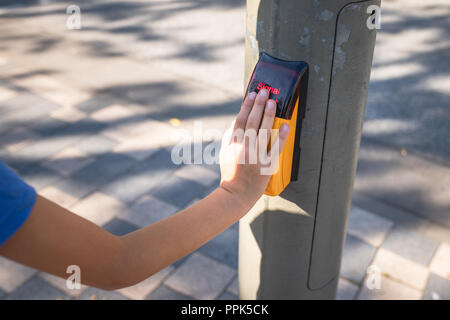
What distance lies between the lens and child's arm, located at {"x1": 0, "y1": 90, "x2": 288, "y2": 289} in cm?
91

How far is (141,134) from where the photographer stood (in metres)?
4.05

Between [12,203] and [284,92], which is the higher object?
[284,92]

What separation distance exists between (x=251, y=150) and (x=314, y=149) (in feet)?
0.66

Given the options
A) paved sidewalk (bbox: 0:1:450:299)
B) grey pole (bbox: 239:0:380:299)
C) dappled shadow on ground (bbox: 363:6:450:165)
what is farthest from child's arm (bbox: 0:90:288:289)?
dappled shadow on ground (bbox: 363:6:450:165)

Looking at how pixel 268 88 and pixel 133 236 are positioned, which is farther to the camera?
pixel 268 88

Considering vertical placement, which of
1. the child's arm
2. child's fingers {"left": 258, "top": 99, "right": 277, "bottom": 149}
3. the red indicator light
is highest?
the red indicator light

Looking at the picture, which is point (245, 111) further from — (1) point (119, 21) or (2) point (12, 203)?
(1) point (119, 21)

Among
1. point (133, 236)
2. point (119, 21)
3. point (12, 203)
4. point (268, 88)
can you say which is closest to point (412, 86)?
point (119, 21)

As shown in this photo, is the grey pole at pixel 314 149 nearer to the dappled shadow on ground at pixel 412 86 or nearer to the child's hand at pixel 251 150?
the child's hand at pixel 251 150

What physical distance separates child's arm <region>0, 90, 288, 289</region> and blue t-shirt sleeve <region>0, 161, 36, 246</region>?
1cm

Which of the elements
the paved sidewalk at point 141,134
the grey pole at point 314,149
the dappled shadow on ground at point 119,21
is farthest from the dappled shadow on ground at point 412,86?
the grey pole at point 314,149

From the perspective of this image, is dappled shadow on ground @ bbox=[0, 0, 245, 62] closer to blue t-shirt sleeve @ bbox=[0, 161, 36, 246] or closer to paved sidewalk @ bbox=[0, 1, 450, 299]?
paved sidewalk @ bbox=[0, 1, 450, 299]

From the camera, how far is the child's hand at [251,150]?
1.16 metres

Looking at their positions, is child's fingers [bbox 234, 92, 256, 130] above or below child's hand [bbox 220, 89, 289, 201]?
above
